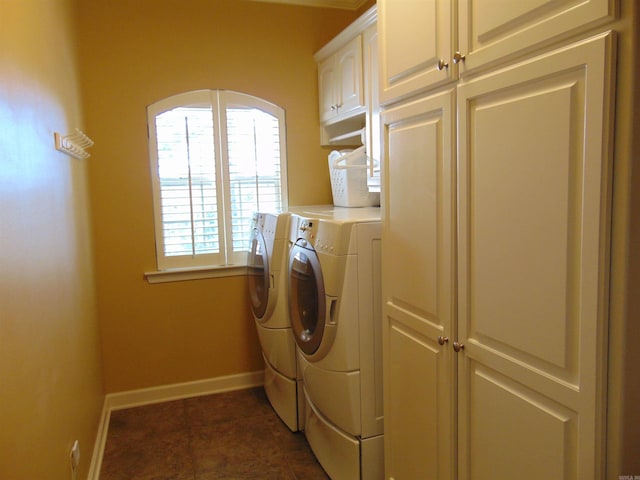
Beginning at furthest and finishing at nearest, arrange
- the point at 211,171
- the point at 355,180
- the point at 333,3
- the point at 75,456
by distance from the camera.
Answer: the point at 333,3 → the point at 211,171 → the point at 355,180 → the point at 75,456

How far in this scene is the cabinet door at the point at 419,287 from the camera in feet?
5.02

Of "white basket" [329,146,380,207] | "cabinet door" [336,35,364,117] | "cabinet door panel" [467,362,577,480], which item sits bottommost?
"cabinet door panel" [467,362,577,480]

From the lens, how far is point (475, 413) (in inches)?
57.0

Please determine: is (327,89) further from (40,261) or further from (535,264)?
(535,264)

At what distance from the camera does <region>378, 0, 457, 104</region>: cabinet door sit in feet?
4.81

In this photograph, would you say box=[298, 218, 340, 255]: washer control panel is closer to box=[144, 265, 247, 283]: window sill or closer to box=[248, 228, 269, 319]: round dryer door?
box=[248, 228, 269, 319]: round dryer door

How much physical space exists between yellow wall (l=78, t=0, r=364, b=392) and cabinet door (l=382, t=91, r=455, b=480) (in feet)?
5.56

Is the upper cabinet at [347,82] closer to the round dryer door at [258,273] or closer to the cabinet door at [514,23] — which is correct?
the round dryer door at [258,273]

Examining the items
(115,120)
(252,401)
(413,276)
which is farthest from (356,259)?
(115,120)

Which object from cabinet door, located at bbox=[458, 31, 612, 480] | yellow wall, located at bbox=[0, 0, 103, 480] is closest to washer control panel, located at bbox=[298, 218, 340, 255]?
cabinet door, located at bbox=[458, 31, 612, 480]

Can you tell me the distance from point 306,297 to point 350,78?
139 centimetres

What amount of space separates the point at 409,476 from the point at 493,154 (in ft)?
4.08

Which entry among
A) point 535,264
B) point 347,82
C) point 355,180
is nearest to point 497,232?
point 535,264

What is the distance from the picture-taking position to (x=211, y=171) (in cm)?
326
